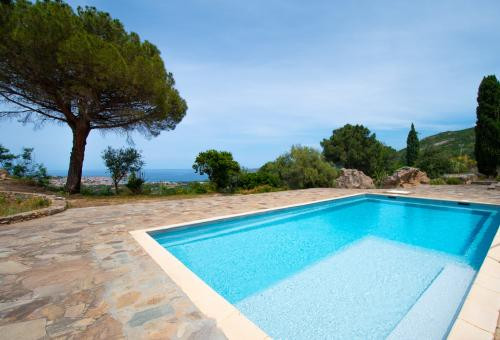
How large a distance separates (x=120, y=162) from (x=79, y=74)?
3.47 metres

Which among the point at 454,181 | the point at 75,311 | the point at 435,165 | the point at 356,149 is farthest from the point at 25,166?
the point at 435,165

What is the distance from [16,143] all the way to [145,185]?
17.2 feet

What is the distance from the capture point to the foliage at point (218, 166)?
10.2 m

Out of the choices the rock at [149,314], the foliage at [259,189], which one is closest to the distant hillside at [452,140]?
the foliage at [259,189]

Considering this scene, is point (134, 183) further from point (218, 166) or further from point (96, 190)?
point (218, 166)

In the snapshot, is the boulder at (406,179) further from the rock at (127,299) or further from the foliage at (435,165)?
the rock at (127,299)

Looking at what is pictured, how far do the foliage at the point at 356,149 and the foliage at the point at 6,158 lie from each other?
21.0 meters

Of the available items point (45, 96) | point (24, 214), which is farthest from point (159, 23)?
point (24, 214)

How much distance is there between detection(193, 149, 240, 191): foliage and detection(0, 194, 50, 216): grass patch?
5770mm

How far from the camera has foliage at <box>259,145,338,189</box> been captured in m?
11.8

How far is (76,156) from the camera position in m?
8.16

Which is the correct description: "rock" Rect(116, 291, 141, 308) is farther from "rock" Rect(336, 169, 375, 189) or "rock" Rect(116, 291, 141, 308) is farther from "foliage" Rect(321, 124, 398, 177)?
"foliage" Rect(321, 124, 398, 177)

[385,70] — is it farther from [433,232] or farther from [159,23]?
[159,23]

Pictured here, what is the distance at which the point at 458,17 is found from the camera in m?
6.33
